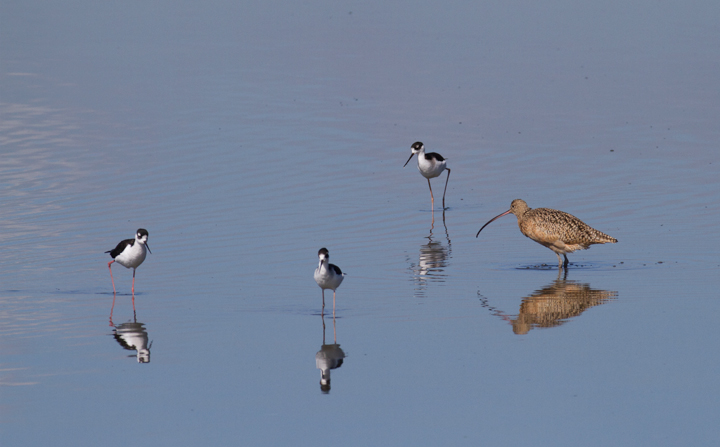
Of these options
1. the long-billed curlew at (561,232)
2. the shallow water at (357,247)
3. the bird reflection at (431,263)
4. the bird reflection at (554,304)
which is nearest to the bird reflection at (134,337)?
the shallow water at (357,247)

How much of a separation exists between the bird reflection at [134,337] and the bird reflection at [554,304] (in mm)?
3471

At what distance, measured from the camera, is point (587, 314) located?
→ 10852 millimetres

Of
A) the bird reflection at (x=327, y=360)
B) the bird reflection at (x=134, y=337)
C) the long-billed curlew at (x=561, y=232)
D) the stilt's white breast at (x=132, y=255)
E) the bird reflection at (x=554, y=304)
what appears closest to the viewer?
the bird reflection at (x=327, y=360)

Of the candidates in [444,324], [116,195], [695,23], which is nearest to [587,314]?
[444,324]

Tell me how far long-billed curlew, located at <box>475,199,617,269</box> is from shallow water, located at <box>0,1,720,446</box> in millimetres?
297

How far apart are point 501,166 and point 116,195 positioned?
7.35 metres

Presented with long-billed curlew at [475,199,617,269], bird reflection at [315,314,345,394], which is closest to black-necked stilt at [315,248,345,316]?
bird reflection at [315,314,345,394]

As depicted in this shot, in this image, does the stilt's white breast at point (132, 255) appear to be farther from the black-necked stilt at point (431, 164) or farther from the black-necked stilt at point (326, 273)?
the black-necked stilt at point (431, 164)

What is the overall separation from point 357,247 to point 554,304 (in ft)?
12.2

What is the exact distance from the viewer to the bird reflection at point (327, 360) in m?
8.62

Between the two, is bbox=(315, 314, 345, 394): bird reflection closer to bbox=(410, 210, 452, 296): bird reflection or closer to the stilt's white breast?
bbox=(410, 210, 452, 296): bird reflection

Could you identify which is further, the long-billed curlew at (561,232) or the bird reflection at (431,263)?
the long-billed curlew at (561,232)

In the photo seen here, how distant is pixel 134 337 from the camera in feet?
32.7

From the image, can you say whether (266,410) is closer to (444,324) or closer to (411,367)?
(411,367)
